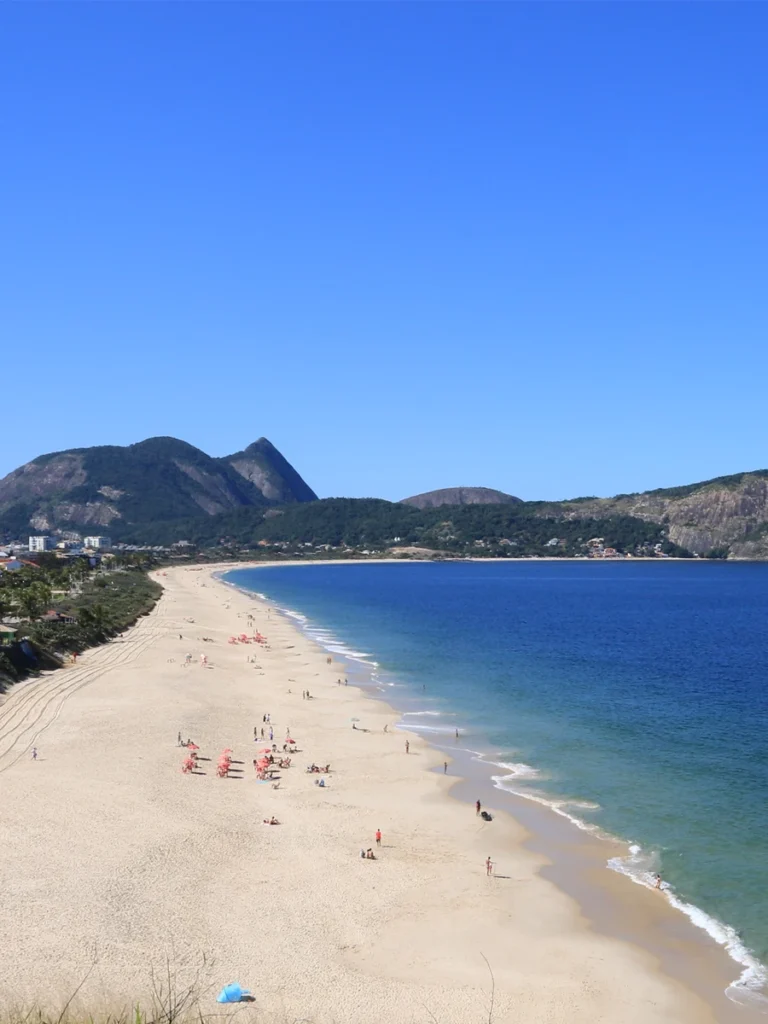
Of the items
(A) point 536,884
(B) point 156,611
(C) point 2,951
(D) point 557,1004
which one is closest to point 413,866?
(A) point 536,884

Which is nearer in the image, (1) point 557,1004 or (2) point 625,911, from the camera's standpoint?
(1) point 557,1004

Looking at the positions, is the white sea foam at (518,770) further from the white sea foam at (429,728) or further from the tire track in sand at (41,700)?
the tire track in sand at (41,700)

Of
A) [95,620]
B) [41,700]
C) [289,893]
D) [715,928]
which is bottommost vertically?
[715,928]

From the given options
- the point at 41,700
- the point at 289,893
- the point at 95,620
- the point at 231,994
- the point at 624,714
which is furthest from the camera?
the point at 95,620

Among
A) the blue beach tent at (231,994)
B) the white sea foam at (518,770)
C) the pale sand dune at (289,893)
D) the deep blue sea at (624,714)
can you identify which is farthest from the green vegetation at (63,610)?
the blue beach tent at (231,994)

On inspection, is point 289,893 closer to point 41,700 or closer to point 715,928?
point 715,928

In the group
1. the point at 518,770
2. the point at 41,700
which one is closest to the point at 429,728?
the point at 518,770

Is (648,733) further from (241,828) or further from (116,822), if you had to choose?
(116,822)
